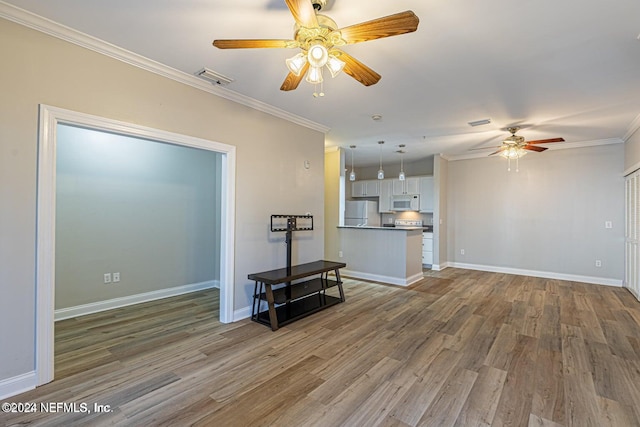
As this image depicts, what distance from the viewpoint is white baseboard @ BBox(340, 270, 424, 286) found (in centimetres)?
548

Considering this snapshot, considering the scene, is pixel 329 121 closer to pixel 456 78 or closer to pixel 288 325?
pixel 456 78

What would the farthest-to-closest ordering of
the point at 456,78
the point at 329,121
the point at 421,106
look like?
the point at 329,121 < the point at 421,106 < the point at 456,78

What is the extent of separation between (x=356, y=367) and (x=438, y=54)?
2.80m

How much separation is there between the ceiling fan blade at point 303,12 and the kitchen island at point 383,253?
4.19 m

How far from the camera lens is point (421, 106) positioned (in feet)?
12.7

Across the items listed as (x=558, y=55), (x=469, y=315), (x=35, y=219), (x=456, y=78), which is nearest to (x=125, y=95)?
(x=35, y=219)

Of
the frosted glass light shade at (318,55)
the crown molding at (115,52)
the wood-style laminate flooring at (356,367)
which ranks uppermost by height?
the crown molding at (115,52)

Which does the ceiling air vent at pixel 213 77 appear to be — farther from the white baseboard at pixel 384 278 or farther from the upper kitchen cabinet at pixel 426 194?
the upper kitchen cabinet at pixel 426 194

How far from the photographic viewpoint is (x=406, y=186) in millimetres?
7742

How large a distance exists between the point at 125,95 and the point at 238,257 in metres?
1.99

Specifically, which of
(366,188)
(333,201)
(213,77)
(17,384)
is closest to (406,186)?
(366,188)

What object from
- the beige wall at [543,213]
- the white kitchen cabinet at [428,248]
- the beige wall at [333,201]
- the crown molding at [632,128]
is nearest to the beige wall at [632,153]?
the crown molding at [632,128]

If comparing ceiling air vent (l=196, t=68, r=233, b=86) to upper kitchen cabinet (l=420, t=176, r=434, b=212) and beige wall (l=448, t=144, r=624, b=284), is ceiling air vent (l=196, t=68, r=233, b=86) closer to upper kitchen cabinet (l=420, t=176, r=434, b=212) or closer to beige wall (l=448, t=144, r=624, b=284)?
upper kitchen cabinet (l=420, t=176, r=434, b=212)

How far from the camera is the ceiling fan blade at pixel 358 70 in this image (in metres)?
2.08
